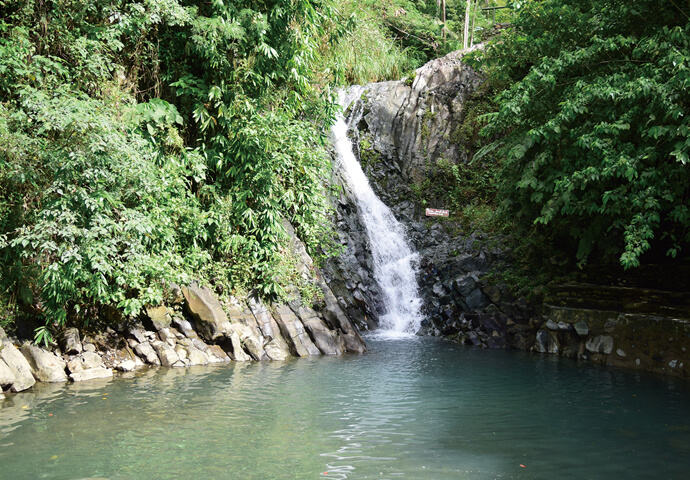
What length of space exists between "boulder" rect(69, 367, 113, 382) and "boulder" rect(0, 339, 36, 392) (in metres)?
0.63

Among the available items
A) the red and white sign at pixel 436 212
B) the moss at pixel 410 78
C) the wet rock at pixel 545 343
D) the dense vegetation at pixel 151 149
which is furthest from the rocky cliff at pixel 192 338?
the moss at pixel 410 78

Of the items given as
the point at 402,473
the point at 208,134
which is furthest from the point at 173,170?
the point at 402,473

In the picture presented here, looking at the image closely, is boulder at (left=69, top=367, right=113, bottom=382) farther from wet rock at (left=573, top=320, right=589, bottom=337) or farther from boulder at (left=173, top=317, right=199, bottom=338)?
wet rock at (left=573, top=320, right=589, bottom=337)

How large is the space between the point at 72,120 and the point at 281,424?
5218 millimetres

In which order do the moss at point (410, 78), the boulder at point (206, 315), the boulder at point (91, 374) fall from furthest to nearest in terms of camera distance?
the moss at point (410, 78) < the boulder at point (206, 315) < the boulder at point (91, 374)

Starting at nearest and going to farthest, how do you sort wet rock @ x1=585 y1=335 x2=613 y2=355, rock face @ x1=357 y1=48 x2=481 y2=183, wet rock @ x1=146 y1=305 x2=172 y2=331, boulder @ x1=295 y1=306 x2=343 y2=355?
wet rock @ x1=146 y1=305 x2=172 y2=331, wet rock @ x1=585 y1=335 x2=613 y2=355, boulder @ x1=295 y1=306 x2=343 y2=355, rock face @ x1=357 y1=48 x2=481 y2=183

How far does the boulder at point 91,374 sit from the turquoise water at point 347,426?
1.35ft

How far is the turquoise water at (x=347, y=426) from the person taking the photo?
4727 mm

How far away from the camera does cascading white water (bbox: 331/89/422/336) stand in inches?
619

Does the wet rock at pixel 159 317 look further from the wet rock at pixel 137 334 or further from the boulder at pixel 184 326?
the wet rock at pixel 137 334

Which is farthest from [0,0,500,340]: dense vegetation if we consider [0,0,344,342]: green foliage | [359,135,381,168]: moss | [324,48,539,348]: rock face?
[359,135,381,168]: moss

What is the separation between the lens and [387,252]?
17.4 metres

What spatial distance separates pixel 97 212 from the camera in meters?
7.76

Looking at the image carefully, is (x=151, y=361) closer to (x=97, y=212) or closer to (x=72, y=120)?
(x=97, y=212)
